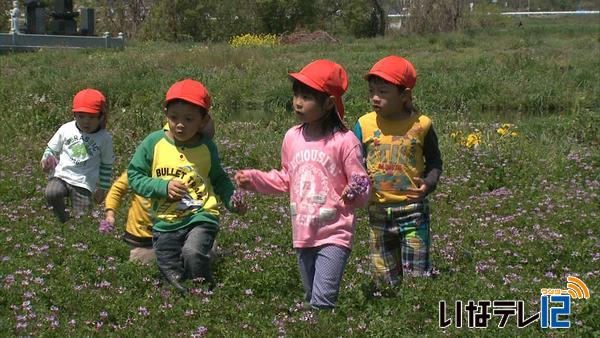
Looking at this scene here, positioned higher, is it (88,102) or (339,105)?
(339,105)

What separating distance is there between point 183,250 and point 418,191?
1623 millimetres

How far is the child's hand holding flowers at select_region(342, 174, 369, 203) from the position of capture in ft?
16.9

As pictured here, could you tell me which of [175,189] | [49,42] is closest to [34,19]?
A: [49,42]

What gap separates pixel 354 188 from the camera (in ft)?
16.9

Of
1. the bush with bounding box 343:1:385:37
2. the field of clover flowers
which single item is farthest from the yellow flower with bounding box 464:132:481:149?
the bush with bounding box 343:1:385:37

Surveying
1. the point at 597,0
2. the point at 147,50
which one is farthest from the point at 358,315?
the point at 597,0

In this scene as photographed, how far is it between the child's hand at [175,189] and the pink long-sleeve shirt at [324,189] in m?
0.85

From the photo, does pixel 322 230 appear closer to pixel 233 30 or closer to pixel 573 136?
pixel 573 136

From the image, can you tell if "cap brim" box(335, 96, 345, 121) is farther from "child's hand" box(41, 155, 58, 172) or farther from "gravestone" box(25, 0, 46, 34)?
"gravestone" box(25, 0, 46, 34)

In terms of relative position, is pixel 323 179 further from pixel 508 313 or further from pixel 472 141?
pixel 472 141

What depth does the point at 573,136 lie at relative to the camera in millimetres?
12383

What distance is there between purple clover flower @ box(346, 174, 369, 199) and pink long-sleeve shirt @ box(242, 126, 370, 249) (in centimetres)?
11

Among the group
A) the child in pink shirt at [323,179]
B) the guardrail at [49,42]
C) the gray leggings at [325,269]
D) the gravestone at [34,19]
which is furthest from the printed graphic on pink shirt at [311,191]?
the gravestone at [34,19]

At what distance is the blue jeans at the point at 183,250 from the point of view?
6016 mm
